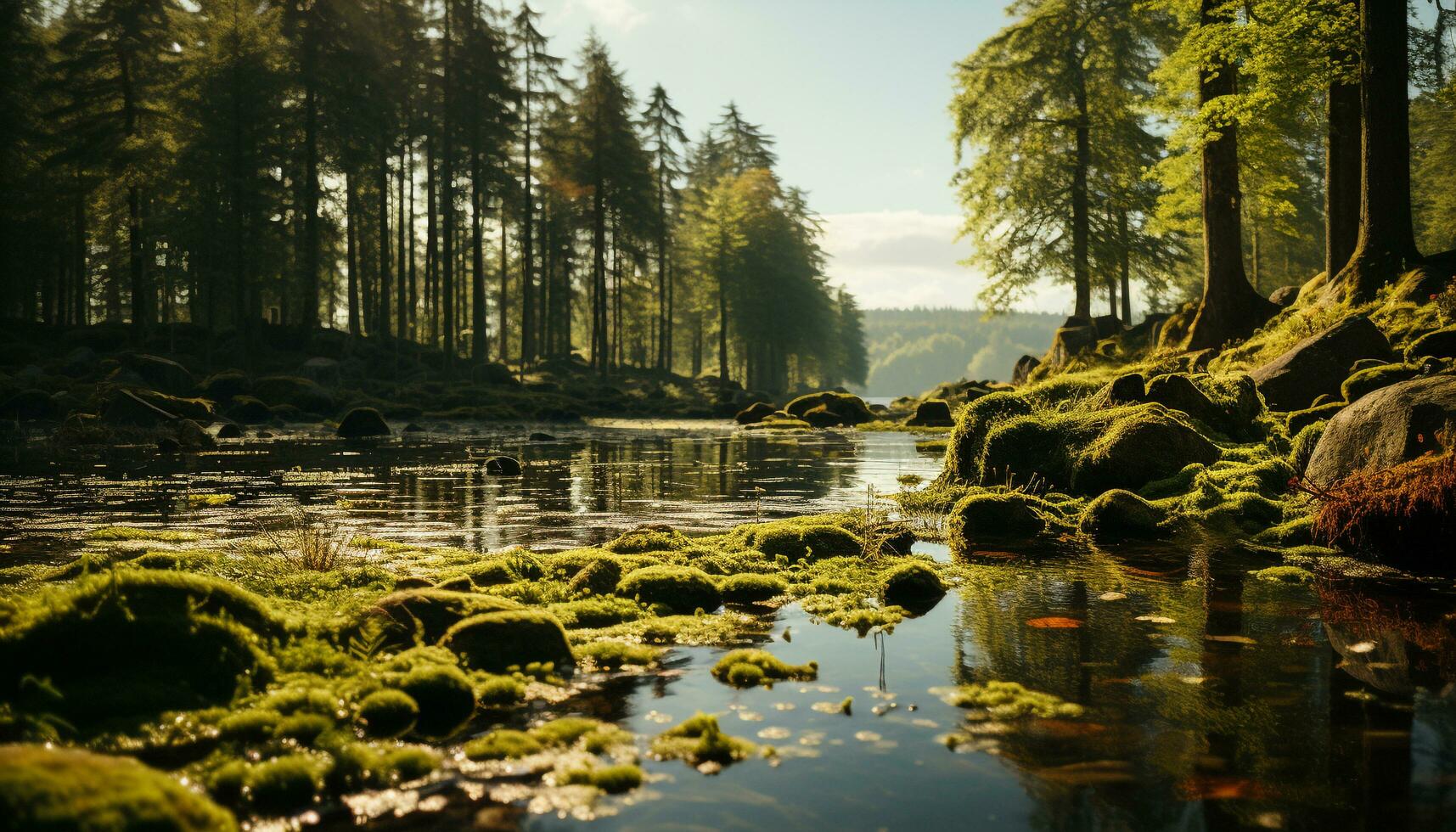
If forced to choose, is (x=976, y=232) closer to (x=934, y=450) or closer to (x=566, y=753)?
(x=934, y=450)

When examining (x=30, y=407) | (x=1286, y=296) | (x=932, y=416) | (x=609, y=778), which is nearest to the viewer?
(x=609, y=778)

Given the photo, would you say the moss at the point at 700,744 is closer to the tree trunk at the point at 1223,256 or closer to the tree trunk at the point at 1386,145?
the tree trunk at the point at 1386,145

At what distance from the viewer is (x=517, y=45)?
4278 cm

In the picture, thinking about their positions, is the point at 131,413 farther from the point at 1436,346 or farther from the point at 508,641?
the point at 1436,346

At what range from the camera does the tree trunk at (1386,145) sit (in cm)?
1504

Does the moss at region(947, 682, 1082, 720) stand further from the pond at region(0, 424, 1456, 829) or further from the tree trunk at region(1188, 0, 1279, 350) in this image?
the tree trunk at region(1188, 0, 1279, 350)

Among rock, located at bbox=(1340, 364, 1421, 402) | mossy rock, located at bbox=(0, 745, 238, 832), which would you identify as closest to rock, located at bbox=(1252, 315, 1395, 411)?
rock, located at bbox=(1340, 364, 1421, 402)

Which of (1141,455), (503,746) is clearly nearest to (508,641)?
(503,746)

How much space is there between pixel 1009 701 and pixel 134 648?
443cm

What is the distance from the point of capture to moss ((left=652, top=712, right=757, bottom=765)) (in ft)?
13.3

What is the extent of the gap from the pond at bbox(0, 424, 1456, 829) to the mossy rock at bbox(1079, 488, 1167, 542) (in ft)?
2.49

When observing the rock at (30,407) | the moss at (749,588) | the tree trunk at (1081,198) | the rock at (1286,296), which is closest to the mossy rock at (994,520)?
the moss at (749,588)

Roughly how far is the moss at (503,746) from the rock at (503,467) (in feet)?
42.1

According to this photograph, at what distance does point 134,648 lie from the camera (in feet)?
15.0
